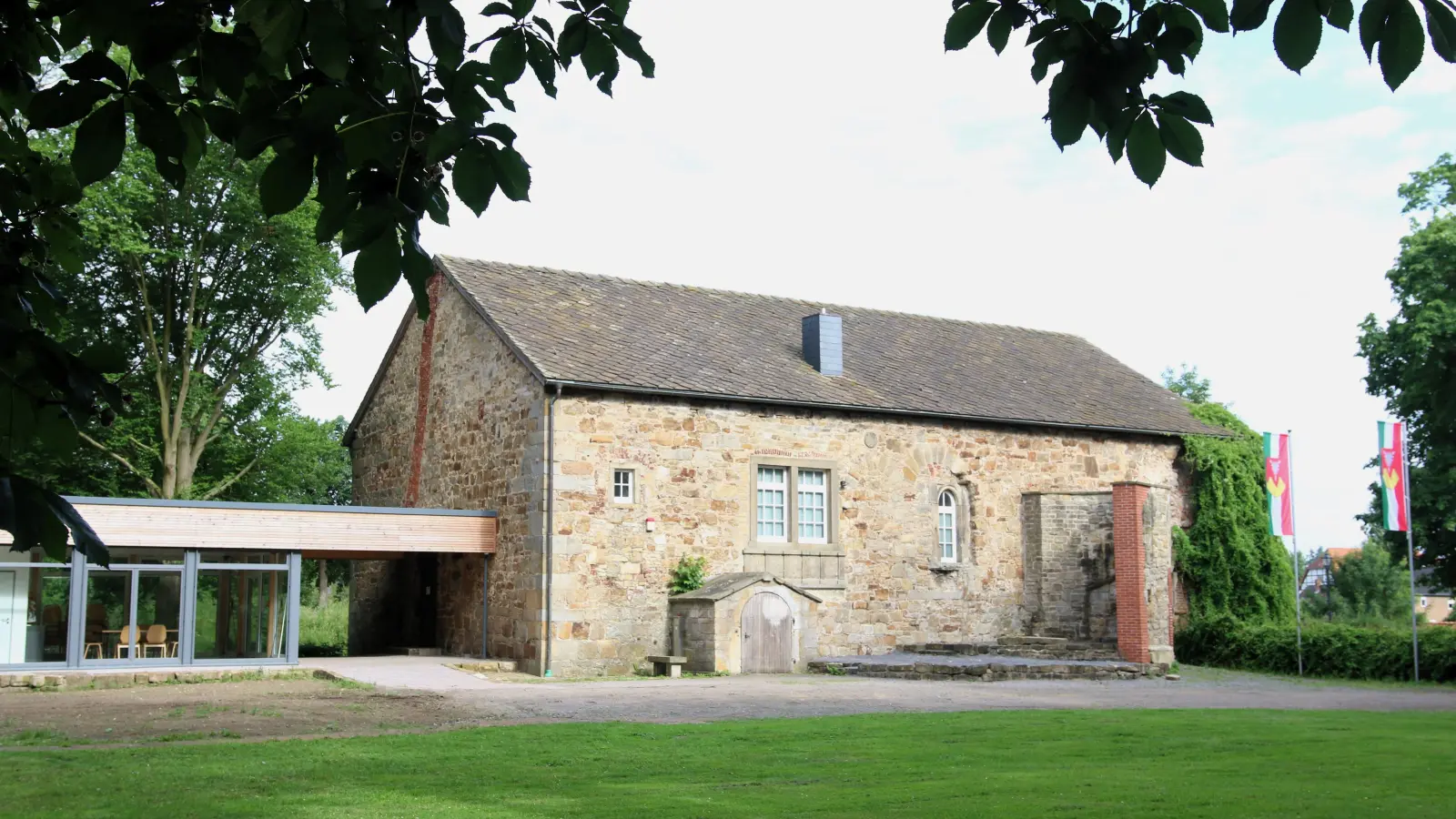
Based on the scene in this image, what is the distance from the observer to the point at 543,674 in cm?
2084

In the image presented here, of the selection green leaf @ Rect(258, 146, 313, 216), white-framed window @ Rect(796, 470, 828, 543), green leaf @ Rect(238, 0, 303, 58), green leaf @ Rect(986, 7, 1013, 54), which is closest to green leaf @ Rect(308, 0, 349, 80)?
green leaf @ Rect(238, 0, 303, 58)

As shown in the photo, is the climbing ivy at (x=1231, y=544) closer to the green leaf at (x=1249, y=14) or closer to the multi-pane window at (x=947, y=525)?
the multi-pane window at (x=947, y=525)

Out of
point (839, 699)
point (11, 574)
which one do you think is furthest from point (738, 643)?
point (11, 574)

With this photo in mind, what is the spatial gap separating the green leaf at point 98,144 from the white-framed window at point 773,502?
2050 centimetres

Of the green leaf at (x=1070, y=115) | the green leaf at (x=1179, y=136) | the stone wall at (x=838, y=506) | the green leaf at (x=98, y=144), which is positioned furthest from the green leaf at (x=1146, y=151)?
the stone wall at (x=838, y=506)

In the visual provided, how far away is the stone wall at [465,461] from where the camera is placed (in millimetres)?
21766

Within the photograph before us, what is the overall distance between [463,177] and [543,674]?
18.5 meters

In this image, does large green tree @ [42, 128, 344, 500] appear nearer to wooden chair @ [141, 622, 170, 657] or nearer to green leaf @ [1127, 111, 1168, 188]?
wooden chair @ [141, 622, 170, 657]

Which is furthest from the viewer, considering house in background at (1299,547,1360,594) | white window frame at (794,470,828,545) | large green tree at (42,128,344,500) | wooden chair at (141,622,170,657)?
house in background at (1299,547,1360,594)

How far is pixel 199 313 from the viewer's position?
33875 millimetres

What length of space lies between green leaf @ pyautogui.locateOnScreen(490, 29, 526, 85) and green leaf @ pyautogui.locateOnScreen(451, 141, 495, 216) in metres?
0.53

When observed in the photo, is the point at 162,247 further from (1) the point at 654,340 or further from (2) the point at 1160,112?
(2) the point at 1160,112

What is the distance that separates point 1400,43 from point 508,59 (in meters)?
2.14

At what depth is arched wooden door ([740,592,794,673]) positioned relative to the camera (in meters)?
21.6
